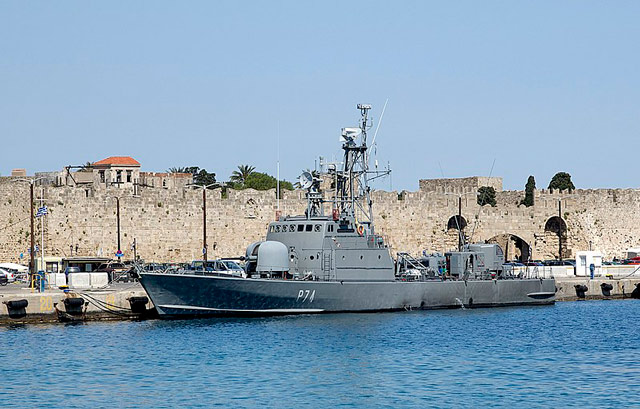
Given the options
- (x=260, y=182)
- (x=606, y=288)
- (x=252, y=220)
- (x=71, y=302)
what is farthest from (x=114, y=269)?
(x=260, y=182)

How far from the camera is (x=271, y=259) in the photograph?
130 feet

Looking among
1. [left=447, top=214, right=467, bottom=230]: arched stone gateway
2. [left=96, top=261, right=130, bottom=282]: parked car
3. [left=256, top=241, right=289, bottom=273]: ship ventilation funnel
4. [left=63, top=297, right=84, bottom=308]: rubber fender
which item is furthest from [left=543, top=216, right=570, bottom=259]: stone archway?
[left=63, top=297, right=84, bottom=308]: rubber fender

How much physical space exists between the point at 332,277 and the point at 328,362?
9.87 m

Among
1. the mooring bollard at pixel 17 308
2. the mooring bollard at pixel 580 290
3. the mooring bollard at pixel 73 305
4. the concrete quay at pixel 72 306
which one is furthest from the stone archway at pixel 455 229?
the mooring bollard at pixel 17 308

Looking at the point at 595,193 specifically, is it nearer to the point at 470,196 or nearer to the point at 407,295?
the point at 470,196

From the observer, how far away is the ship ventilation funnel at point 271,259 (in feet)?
130

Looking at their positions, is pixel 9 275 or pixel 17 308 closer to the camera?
pixel 17 308

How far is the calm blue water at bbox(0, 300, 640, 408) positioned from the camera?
26484 mm

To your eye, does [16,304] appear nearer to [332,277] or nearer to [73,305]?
[73,305]

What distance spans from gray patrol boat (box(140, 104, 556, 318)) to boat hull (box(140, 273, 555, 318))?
0.03m

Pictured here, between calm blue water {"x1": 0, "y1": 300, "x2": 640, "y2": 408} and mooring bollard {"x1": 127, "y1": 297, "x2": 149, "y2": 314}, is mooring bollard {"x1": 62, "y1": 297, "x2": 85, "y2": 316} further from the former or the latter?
mooring bollard {"x1": 127, "y1": 297, "x2": 149, "y2": 314}

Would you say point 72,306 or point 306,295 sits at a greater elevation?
point 306,295

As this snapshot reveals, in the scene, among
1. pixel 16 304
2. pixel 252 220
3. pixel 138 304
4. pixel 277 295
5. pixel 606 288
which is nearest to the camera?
pixel 16 304

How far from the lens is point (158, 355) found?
31.9 m
